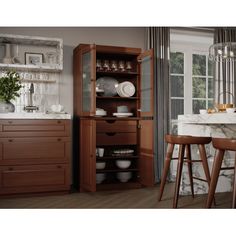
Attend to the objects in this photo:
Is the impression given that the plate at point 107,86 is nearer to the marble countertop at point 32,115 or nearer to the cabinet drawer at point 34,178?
the marble countertop at point 32,115

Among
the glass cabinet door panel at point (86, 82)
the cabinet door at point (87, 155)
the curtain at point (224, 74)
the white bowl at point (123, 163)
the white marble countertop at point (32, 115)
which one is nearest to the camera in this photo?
the white marble countertop at point (32, 115)

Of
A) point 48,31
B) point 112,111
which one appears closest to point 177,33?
point 112,111

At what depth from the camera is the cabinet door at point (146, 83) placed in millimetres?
4539

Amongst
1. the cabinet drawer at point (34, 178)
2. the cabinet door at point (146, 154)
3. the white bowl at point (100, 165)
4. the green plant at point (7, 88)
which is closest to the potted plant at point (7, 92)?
the green plant at point (7, 88)

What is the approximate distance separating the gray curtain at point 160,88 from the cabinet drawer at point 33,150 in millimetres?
1583

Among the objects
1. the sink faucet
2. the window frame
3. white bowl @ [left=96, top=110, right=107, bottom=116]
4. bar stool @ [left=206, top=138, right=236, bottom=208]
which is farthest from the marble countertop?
the window frame

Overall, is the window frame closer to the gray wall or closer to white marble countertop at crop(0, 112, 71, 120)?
the gray wall

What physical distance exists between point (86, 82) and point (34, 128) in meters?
0.91

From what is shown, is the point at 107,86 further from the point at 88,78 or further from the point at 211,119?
the point at 211,119

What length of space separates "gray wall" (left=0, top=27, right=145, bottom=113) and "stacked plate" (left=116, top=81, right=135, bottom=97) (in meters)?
0.69

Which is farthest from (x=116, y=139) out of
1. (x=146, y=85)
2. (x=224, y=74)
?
(x=224, y=74)

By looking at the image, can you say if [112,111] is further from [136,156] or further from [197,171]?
[197,171]

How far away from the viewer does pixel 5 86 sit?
4262mm

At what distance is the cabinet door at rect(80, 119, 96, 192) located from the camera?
4.33m
